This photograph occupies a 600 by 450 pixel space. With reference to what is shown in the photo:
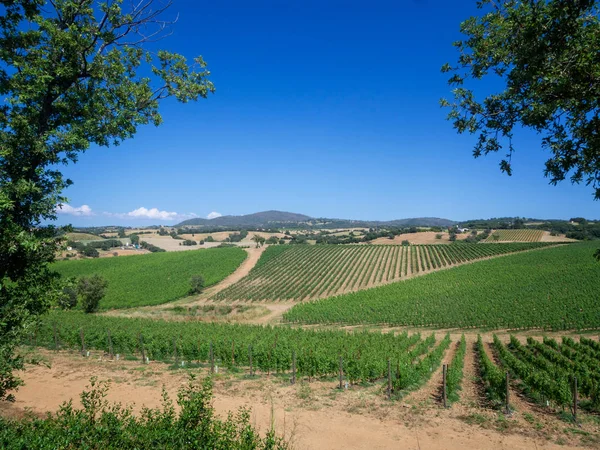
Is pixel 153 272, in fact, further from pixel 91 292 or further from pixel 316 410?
pixel 316 410

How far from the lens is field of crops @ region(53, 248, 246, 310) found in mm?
56481

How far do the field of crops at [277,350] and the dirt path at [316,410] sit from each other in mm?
1328

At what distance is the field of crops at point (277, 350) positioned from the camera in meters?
17.1

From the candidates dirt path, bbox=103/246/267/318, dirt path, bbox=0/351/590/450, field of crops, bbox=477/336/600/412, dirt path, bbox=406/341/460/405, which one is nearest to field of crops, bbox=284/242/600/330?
field of crops, bbox=477/336/600/412

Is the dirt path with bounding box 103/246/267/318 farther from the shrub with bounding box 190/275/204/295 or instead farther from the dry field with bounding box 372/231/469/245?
the dry field with bounding box 372/231/469/245

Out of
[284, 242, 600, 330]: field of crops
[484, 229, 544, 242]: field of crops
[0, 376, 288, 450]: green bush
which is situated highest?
[484, 229, 544, 242]: field of crops

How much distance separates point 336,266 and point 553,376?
6056cm

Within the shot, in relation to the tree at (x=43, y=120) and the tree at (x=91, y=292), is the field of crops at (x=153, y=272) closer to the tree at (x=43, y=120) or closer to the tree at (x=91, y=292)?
the tree at (x=91, y=292)

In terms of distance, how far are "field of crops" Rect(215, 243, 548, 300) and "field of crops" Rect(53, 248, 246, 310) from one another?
27.0 ft

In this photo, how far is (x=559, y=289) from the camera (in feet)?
141

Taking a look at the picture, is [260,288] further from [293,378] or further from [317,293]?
[293,378]

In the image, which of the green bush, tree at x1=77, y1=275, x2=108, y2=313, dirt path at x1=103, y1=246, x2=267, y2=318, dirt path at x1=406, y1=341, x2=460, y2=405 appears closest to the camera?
the green bush

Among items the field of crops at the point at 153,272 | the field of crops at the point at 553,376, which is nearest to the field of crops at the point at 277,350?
the field of crops at the point at 553,376

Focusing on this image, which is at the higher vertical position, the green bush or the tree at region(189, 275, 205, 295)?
the green bush
